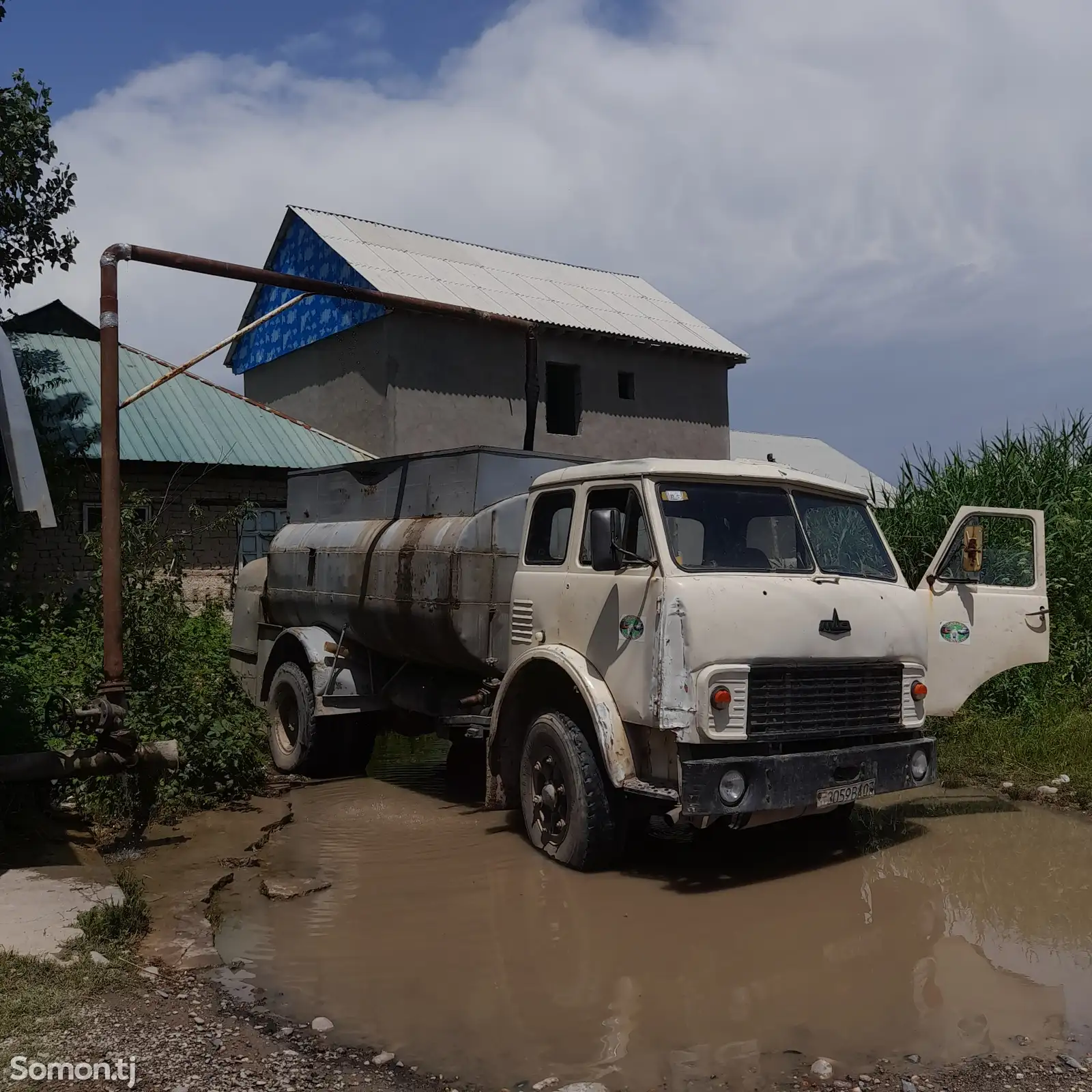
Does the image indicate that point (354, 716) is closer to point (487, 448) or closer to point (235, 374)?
point (487, 448)

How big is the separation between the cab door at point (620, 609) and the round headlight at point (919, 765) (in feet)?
5.51

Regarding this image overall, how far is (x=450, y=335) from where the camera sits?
63.9ft

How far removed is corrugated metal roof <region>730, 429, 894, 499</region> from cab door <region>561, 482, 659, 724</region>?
74.2 feet

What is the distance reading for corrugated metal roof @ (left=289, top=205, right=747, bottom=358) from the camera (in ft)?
64.5

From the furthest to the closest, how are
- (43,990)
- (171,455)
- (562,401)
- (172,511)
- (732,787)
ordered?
(562,401) < (172,511) < (171,455) < (732,787) < (43,990)

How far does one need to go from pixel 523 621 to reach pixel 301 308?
16100 mm

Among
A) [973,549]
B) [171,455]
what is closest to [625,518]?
[973,549]

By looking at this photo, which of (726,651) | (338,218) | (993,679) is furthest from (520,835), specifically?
(338,218)

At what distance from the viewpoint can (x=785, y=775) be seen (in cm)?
548

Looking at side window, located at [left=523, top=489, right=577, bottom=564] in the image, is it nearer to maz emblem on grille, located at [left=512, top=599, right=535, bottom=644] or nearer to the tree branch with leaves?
maz emblem on grille, located at [left=512, top=599, right=535, bottom=644]

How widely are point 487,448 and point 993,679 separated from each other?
5.52 meters

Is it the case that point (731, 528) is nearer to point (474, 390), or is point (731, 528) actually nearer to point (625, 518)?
point (625, 518)

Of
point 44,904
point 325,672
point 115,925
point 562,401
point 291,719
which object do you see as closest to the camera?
point 115,925

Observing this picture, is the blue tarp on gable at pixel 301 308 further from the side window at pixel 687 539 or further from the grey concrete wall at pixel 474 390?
the side window at pixel 687 539
